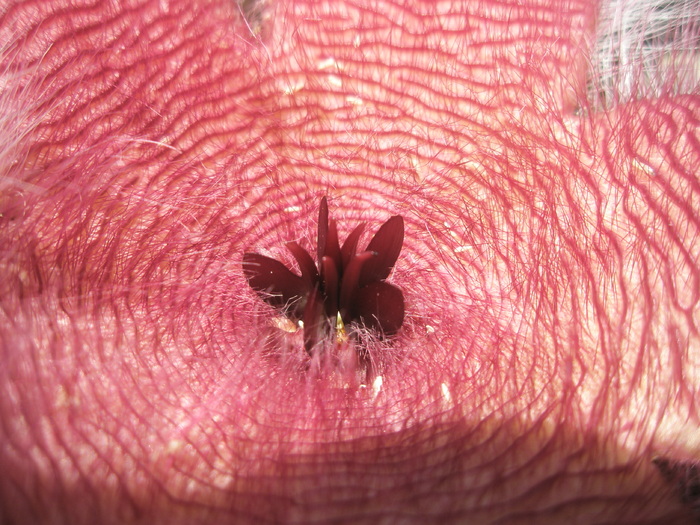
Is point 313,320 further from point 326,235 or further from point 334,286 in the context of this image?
point 326,235

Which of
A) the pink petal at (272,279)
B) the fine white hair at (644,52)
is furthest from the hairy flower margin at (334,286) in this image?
the fine white hair at (644,52)

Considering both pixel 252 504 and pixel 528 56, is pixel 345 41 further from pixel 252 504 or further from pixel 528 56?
pixel 252 504

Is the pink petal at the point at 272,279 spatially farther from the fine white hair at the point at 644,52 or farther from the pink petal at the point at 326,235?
the fine white hair at the point at 644,52

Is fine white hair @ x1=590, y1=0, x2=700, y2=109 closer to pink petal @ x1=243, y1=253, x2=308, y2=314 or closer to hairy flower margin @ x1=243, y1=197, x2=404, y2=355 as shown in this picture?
hairy flower margin @ x1=243, y1=197, x2=404, y2=355

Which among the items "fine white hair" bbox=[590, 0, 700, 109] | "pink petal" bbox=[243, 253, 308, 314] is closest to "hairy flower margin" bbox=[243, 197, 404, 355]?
"pink petal" bbox=[243, 253, 308, 314]

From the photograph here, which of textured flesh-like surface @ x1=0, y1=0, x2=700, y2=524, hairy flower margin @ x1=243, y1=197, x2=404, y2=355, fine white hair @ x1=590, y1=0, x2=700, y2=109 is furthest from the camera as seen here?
hairy flower margin @ x1=243, y1=197, x2=404, y2=355

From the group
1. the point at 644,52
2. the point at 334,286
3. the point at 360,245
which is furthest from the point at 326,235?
the point at 644,52
